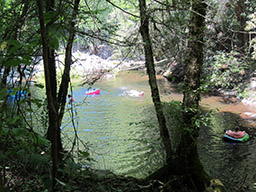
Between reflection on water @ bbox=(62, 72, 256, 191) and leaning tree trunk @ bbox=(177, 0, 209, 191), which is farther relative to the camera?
reflection on water @ bbox=(62, 72, 256, 191)

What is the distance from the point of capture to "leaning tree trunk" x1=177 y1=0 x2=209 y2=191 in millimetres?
4309

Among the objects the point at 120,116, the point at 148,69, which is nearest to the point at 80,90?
the point at 120,116

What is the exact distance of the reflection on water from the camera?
7262 millimetres

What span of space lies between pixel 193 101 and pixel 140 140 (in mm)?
1251

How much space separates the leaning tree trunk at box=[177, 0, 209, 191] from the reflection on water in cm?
56

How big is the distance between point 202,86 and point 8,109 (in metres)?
3.30

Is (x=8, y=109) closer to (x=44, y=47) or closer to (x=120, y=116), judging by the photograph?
(x=44, y=47)

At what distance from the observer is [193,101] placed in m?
4.34

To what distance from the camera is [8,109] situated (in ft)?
5.36

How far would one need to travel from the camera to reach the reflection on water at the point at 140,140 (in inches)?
286

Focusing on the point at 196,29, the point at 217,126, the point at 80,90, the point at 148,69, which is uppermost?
the point at 196,29

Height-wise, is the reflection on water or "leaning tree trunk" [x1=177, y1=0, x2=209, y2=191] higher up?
"leaning tree trunk" [x1=177, y1=0, x2=209, y2=191]

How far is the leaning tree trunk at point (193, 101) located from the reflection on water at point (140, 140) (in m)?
0.56

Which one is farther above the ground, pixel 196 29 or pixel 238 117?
pixel 196 29
